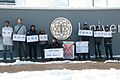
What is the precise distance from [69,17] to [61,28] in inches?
32.0

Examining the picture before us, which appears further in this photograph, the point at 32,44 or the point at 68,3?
the point at 68,3

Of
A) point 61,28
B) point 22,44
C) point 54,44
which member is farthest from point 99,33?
point 22,44

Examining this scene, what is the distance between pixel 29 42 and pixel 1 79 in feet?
29.9

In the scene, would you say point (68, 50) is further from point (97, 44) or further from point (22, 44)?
point (22, 44)

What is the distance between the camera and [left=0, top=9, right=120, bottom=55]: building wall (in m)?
19.8

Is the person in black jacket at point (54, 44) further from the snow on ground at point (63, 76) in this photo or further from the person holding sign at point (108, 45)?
the snow on ground at point (63, 76)

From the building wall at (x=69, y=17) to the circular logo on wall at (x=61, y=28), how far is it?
0.21 meters

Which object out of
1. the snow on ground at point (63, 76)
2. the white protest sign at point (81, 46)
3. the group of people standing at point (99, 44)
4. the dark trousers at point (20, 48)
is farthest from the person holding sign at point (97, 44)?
the snow on ground at point (63, 76)

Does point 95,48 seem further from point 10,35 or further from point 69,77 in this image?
point 69,77

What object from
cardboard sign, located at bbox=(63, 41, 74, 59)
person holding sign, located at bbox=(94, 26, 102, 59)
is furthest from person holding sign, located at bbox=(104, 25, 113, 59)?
cardboard sign, located at bbox=(63, 41, 74, 59)

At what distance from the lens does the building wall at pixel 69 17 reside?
65.1 feet

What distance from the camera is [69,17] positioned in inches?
814

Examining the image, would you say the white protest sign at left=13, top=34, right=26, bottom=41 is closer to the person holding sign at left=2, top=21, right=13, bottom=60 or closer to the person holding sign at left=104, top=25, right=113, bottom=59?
the person holding sign at left=2, top=21, right=13, bottom=60

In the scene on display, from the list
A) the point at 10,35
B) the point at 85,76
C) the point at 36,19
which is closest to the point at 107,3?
the point at 36,19
